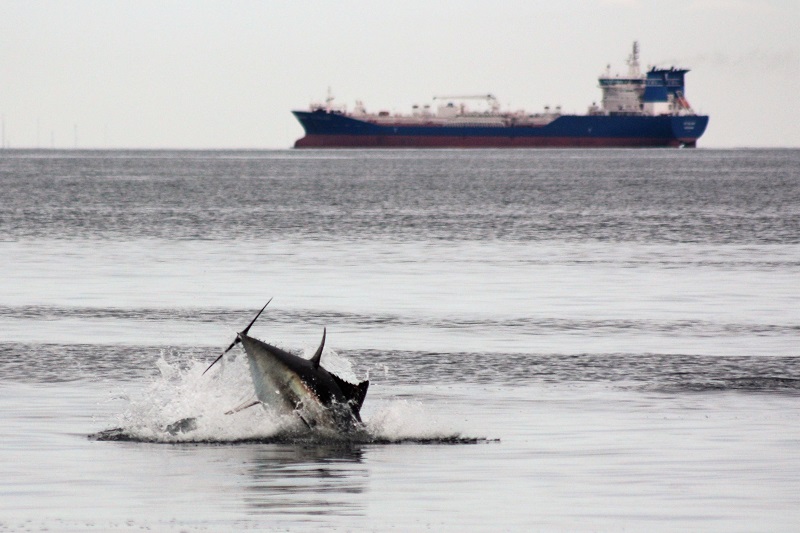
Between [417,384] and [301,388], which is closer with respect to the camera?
[301,388]

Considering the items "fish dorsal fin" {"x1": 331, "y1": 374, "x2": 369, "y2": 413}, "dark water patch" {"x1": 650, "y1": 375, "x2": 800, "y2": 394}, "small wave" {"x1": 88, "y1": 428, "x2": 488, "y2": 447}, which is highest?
"fish dorsal fin" {"x1": 331, "y1": 374, "x2": 369, "y2": 413}

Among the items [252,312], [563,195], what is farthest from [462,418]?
[563,195]

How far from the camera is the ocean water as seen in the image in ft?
47.9

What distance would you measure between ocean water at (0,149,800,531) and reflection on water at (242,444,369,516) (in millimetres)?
47

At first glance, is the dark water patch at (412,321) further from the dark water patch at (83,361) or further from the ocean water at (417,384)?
the dark water patch at (83,361)

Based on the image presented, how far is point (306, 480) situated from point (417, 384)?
7.82 metres

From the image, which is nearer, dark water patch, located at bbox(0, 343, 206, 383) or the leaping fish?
the leaping fish

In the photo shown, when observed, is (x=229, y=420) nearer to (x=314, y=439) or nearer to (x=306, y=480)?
(x=314, y=439)

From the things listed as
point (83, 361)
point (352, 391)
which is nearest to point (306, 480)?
point (352, 391)

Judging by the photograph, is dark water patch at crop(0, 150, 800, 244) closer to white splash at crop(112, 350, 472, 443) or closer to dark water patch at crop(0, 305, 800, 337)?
dark water patch at crop(0, 305, 800, 337)

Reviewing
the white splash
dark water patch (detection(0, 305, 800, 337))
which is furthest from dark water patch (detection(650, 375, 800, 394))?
dark water patch (detection(0, 305, 800, 337))

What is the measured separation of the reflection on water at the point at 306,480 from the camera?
47.0 ft

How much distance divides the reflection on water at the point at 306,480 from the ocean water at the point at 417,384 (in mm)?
47

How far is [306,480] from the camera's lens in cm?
1573
